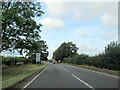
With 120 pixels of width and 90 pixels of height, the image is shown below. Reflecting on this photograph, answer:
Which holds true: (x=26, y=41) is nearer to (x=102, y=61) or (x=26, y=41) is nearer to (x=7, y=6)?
(x=7, y=6)

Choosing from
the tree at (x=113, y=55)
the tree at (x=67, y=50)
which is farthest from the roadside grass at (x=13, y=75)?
the tree at (x=67, y=50)

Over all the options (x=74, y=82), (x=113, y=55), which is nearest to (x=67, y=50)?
(x=113, y=55)

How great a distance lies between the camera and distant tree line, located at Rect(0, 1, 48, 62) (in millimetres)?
23791

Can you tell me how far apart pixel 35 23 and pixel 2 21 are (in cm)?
506

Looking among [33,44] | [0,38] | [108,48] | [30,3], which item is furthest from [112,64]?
[0,38]

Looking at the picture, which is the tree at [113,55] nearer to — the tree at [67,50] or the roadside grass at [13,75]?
the roadside grass at [13,75]

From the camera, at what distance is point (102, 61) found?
37656 mm

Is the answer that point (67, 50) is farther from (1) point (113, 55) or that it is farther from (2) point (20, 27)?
(2) point (20, 27)

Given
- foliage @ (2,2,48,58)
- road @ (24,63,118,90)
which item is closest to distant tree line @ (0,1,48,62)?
foliage @ (2,2,48,58)

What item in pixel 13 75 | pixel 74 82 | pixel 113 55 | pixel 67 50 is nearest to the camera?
pixel 74 82

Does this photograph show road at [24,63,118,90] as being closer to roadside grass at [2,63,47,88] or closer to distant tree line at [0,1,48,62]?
roadside grass at [2,63,47,88]

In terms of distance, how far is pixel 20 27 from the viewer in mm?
25891

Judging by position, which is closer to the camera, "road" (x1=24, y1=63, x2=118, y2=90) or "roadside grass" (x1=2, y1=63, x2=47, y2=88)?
"road" (x1=24, y1=63, x2=118, y2=90)

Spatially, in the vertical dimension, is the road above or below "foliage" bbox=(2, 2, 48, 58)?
below
